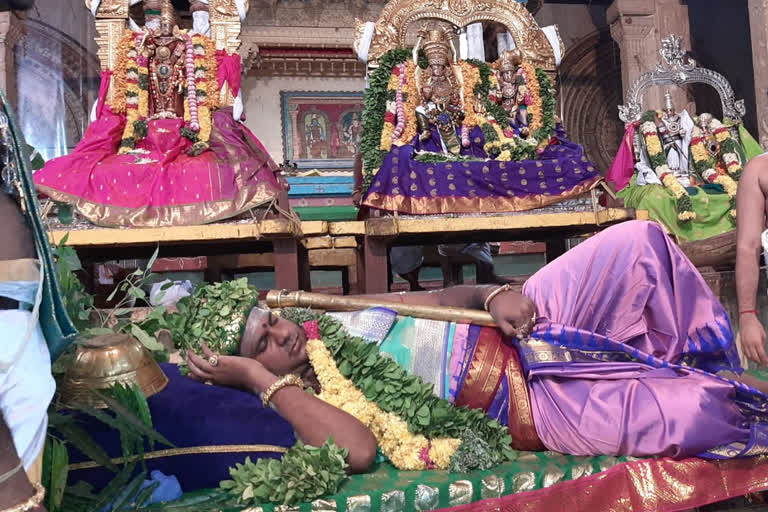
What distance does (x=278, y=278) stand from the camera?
4.32 m

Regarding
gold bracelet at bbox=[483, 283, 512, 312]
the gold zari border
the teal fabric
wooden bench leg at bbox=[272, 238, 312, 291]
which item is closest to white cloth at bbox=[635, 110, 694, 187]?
wooden bench leg at bbox=[272, 238, 312, 291]

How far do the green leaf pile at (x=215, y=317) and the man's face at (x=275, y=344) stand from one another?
3cm

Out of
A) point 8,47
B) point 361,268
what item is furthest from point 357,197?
point 8,47

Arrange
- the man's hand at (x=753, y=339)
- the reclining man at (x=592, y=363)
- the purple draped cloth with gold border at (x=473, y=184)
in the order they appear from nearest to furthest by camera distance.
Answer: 1. the reclining man at (x=592, y=363)
2. the man's hand at (x=753, y=339)
3. the purple draped cloth with gold border at (x=473, y=184)

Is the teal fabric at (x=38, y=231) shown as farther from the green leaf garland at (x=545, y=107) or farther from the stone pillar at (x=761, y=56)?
the stone pillar at (x=761, y=56)

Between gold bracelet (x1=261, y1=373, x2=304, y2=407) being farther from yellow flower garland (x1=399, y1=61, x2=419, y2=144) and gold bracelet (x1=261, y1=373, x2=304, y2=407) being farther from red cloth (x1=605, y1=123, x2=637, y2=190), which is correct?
red cloth (x1=605, y1=123, x2=637, y2=190)

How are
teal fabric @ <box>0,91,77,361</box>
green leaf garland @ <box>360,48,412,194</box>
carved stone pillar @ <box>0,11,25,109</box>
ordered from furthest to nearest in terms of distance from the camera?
carved stone pillar @ <box>0,11,25,109</box>
green leaf garland @ <box>360,48,412,194</box>
teal fabric @ <box>0,91,77,361</box>

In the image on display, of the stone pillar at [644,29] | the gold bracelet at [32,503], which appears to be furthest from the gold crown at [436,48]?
the gold bracelet at [32,503]

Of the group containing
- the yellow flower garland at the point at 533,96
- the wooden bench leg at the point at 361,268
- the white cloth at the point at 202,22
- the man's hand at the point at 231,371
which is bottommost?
the man's hand at the point at 231,371

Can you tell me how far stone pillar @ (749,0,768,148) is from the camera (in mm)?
6289

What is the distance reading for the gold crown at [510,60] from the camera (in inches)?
222

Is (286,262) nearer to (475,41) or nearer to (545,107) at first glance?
(545,107)

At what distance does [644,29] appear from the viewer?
27.0 feet

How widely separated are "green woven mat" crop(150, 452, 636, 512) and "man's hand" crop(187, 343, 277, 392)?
0.33 metres
